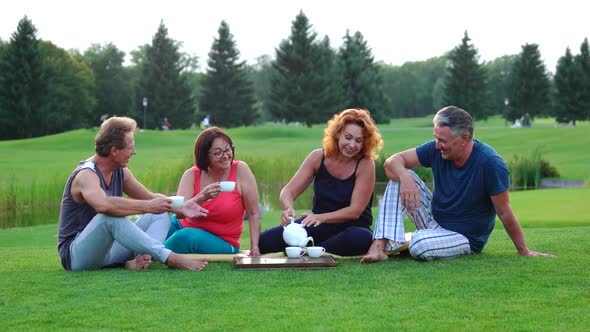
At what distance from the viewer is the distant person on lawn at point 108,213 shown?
4.31 metres

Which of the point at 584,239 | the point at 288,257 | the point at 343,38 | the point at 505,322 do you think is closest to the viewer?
the point at 505,322

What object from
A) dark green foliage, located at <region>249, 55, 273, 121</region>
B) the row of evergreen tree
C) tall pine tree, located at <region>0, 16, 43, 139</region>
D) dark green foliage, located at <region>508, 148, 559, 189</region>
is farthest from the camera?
dark green foliage, located at <region>249, 55, 273, 121</region>

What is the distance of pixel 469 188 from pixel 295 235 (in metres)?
1.15

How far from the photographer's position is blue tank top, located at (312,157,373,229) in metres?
5.13

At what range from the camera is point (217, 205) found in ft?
16.4

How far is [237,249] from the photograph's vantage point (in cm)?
521

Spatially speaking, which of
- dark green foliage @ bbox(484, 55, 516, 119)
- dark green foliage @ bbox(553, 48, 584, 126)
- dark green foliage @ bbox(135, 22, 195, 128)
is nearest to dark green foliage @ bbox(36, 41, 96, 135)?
dark green foliage @ bbox(135, 22, 195, 128)

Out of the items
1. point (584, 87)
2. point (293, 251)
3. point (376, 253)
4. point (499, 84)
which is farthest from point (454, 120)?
point (499, 84)

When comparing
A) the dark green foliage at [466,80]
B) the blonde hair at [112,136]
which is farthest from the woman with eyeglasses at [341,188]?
the dark green foliage at [466,80]

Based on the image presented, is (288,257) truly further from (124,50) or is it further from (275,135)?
(124,50)

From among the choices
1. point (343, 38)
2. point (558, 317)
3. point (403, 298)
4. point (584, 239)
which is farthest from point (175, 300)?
point (343, 38)

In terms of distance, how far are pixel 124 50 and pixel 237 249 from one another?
54893mm

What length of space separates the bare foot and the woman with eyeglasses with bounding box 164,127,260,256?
0.74 metres

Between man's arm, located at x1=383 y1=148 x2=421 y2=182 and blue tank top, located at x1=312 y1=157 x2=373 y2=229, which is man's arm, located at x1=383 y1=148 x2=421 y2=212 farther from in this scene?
blue tank top, located at x1=312 y1=157 x2=373 y2=229
